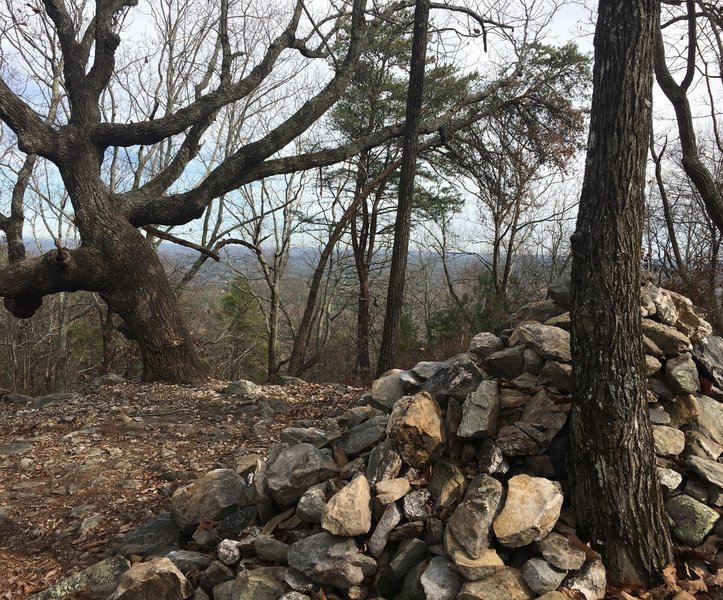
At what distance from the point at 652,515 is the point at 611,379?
69cm

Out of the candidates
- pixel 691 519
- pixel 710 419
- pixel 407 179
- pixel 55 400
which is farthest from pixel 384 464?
pixel 55 400

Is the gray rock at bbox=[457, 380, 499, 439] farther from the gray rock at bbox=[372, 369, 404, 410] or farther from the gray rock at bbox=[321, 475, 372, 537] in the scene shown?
the gray rock at bbox=[372, 369, 404, 410]

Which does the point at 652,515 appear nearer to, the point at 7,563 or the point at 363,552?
the point at 363,552

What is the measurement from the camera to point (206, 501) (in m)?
3.31

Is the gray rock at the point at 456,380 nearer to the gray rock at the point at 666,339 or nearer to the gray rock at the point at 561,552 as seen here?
the gray rock at the point at 561,552

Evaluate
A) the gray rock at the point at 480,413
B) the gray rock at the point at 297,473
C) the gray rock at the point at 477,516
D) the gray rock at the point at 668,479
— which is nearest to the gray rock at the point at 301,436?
the gray rock at the point at 297,473

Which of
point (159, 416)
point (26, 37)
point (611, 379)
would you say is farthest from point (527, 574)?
point (26, 37)

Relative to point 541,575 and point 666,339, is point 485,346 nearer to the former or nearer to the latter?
point 666,339

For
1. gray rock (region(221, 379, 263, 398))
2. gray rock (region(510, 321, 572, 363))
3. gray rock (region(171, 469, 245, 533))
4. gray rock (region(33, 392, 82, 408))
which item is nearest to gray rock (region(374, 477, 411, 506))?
gray rock (region(171, 469, 245, 533))

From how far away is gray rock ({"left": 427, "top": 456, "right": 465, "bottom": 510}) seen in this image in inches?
107

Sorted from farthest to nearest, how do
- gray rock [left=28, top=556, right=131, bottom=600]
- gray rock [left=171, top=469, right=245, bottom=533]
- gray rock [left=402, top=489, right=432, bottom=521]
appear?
gray rock [left=171, top=469, right=245, bottom=533] < gray rock [left=28, top=556, right=131, bottom=600] < gray rock [left=402, top=489, right=432, bottom=521]

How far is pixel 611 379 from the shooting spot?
100 inches

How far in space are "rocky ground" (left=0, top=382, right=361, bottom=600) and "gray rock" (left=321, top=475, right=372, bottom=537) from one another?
1.68 meters

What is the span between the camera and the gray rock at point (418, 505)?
8.78ft
